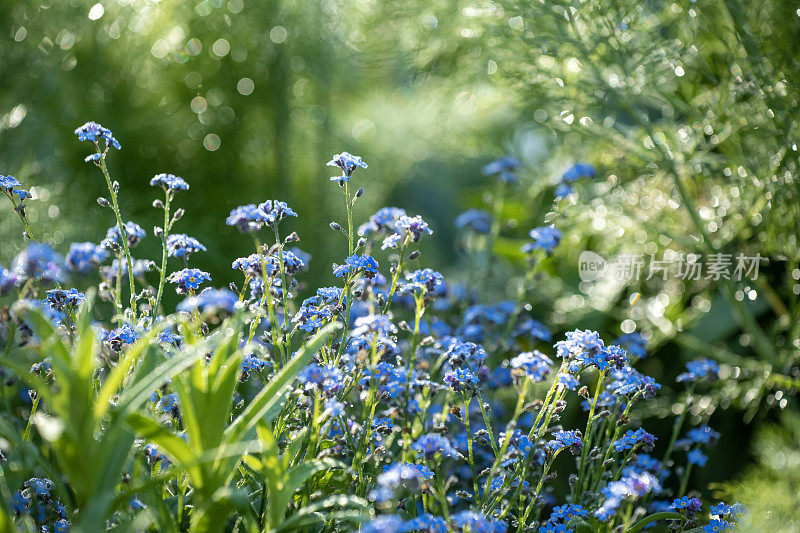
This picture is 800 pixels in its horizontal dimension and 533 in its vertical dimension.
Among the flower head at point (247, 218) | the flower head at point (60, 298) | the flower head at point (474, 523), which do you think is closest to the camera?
the flower head at point (474, 523)

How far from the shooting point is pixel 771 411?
74.0 inches

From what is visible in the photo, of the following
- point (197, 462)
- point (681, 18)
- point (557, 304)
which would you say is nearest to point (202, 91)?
point (557, 304)

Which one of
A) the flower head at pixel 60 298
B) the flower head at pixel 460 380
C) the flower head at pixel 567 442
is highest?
the flower head at pixel 60 298

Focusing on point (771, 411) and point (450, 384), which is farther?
point (771, 411)

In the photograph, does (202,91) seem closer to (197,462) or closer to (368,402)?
(368,402)

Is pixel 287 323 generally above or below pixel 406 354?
above

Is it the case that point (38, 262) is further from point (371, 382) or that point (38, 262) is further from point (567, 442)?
point (567, 442)

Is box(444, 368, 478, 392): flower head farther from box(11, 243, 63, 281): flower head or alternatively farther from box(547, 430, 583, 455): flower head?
box(11, 243, 63, 281): flower head

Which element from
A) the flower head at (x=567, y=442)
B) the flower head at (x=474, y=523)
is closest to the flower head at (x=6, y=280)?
the flower head at (x=474, y=523)

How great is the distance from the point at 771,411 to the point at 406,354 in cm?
117

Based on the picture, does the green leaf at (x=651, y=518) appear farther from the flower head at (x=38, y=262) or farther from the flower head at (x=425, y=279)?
the flower head at (x=38, y=262)

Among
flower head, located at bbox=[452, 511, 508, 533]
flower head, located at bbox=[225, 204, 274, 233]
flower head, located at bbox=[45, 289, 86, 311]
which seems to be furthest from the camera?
flower head, located at bbox=[45, 289, 86, 311]

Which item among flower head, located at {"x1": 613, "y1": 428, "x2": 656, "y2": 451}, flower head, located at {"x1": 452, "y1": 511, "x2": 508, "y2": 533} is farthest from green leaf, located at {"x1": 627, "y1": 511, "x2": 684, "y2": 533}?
flower head, located at {"x1": 452, "y1": 511, "x2": 508, "y2": 533}

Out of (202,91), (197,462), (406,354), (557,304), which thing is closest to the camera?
(197,462)
